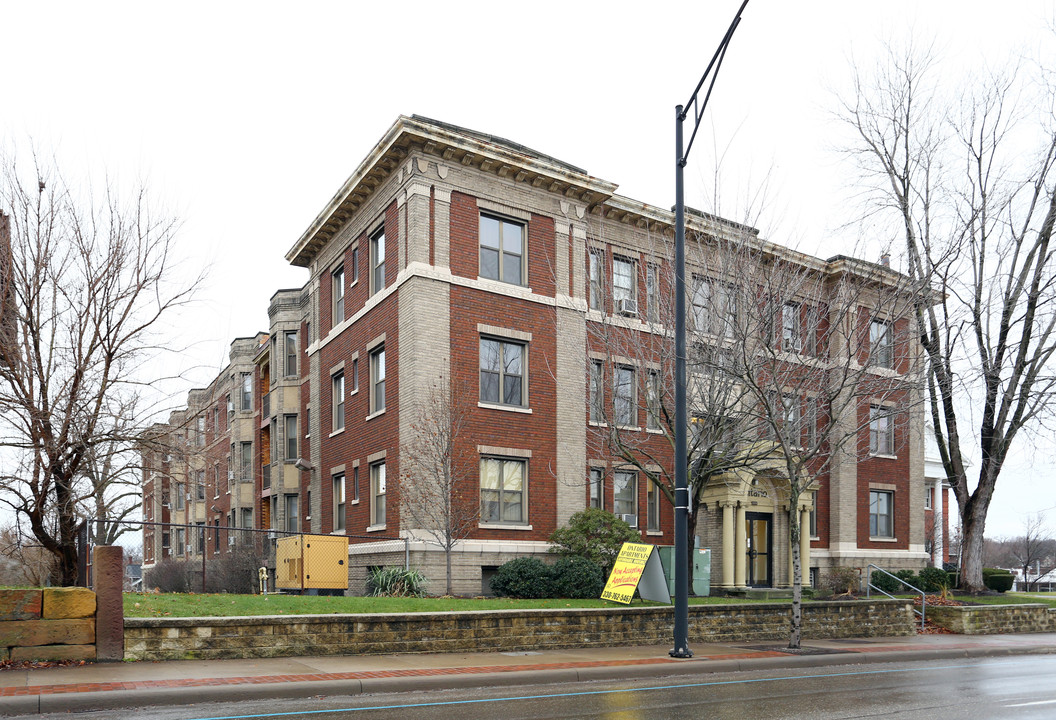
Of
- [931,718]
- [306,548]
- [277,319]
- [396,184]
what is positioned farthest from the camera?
[277,319]

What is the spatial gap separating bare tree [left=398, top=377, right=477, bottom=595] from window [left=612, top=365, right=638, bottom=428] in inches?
163

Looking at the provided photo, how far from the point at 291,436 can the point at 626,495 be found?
15319 millimetres

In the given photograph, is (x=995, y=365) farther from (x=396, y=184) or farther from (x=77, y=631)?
(x=77, y=631)

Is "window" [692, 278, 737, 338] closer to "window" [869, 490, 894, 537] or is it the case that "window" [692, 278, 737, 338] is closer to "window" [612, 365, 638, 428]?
"window" [612, 365, 638, 428]

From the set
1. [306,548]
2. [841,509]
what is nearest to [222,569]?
[306,548]

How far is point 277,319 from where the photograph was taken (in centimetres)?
3741

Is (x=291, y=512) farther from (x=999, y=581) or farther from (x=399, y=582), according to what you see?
(x=999, y=581)

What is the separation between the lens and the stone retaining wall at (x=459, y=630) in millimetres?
13484

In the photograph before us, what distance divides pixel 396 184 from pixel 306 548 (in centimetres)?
1014

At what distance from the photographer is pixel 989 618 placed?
2461cm

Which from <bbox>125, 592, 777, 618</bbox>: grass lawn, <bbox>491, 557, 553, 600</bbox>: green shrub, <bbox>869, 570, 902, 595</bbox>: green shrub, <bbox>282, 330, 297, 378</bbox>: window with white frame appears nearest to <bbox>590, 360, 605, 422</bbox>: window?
<bbox>491, 557, 553, 600</bbox>: green shrub

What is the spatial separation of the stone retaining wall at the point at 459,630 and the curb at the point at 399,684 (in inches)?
86.5

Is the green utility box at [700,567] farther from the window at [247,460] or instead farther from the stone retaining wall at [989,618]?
the window at [247,460]

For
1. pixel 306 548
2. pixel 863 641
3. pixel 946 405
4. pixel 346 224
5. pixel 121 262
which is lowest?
pixel 863 641
